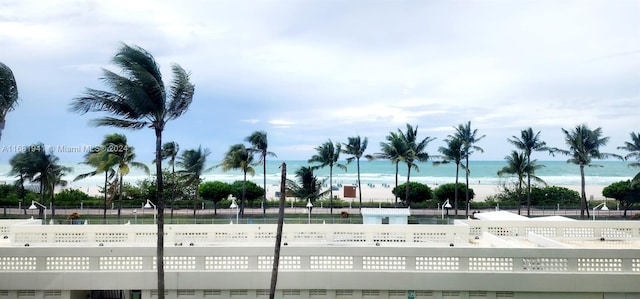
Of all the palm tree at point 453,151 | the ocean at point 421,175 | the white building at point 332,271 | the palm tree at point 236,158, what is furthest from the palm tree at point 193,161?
the ocean at point 421,175

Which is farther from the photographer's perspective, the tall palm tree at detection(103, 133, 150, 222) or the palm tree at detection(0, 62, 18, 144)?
the tall palm tree at detection(103, 133, 150, 222)

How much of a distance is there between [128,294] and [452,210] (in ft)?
106

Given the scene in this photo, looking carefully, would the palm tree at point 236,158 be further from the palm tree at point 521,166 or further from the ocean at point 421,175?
the ocean at point 421,175

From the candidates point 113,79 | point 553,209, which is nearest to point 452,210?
point 553,209

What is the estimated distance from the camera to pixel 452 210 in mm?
41531

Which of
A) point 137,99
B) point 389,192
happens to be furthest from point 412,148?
point 389,192

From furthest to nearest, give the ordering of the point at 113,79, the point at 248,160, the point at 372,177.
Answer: the point at 372,177 → the point at 248,160 → the point at 113,79

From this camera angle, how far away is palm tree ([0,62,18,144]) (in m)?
11.9

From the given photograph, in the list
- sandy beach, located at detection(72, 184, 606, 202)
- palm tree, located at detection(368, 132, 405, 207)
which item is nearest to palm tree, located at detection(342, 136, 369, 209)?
palm tree, located at detection(368, 132, 405, 207)

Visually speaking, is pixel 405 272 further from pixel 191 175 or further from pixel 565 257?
pixel 191 175

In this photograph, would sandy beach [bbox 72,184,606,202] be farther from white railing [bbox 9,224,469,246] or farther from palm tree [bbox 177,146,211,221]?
white railing [bbox 9,224,469,246]

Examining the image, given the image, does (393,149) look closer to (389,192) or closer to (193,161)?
(193,161)

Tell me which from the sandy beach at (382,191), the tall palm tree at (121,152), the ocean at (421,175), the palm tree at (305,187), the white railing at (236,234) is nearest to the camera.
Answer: the white railing at (236,234)

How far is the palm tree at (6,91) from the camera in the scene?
11875 millimetres
